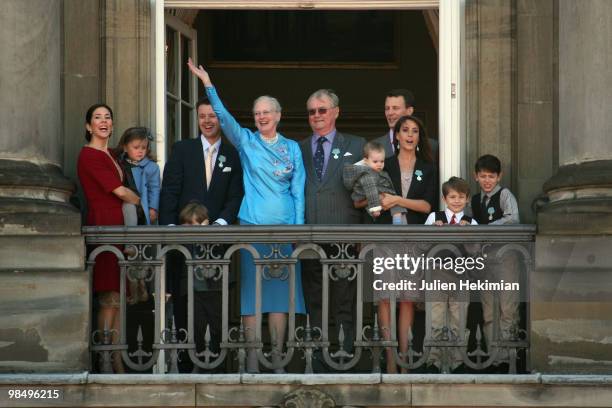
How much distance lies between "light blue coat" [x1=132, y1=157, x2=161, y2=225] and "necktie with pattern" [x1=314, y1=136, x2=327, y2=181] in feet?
3.52

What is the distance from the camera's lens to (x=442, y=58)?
45.8 feet

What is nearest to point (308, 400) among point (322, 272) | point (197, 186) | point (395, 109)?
point (322, 272)

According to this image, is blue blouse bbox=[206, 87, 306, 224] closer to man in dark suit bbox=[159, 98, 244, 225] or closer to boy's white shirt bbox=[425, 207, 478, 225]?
man in dark suit bbox=[159, 98, 244, 225]

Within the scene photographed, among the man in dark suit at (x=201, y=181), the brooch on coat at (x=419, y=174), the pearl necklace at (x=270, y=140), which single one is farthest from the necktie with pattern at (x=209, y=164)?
the brooch on coat at (x=419, y=174)

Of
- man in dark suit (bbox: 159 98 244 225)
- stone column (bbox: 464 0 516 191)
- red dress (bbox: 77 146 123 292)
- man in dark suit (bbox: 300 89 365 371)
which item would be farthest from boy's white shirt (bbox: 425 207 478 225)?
red dress (bbox: 77 146 123 292)

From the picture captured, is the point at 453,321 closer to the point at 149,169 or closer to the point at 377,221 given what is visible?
the point at 377,221

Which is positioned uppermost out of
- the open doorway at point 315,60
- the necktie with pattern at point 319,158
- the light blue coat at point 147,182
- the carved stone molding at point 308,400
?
the open doorway at point 315,60

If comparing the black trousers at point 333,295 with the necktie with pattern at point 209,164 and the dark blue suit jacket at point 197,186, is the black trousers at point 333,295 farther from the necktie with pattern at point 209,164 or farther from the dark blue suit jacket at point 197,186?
the necktie with pattern at point 209,164

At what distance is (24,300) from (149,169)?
1.33m

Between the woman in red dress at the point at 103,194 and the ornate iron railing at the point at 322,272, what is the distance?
171 millimetres

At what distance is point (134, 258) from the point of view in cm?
1263

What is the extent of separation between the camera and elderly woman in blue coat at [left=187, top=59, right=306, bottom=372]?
1283 centimetres

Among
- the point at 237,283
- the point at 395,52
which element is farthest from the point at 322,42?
the point at 237,283

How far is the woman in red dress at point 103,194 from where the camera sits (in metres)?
12.8
